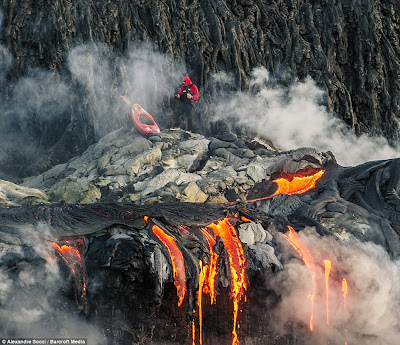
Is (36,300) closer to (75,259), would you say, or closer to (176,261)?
(75,259)

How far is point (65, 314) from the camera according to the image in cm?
993

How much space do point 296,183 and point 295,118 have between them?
24.2 feet

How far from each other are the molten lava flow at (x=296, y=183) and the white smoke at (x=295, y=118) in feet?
20.4

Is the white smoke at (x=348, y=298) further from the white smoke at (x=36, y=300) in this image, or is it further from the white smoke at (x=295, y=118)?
the white smoke at (x=295, y=118)

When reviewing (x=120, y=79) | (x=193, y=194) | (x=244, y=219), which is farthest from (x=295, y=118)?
(x=244, y=219)

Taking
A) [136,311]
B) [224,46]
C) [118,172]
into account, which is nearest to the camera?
[136,311]

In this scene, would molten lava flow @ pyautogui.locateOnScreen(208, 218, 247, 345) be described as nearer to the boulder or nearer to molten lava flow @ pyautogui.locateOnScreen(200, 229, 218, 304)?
molten lava flow @ pyautogui.locateOnScreen(200, 229, 218, 304)

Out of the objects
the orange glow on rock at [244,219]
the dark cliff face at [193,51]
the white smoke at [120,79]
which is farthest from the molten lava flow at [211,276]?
the white smoke at [120,79]

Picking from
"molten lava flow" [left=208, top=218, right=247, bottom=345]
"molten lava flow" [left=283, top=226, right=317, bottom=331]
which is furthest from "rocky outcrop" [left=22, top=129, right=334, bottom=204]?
"molten lava flow" [left=283, top=226, right=317, bottom=331]

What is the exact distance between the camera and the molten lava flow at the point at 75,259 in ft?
33.0

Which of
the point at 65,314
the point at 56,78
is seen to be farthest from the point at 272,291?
the point at 56,78

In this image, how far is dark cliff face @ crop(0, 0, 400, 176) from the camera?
800 inches

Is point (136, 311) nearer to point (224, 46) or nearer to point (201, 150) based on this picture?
point (201, 150)

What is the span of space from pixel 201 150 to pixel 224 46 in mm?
5829
